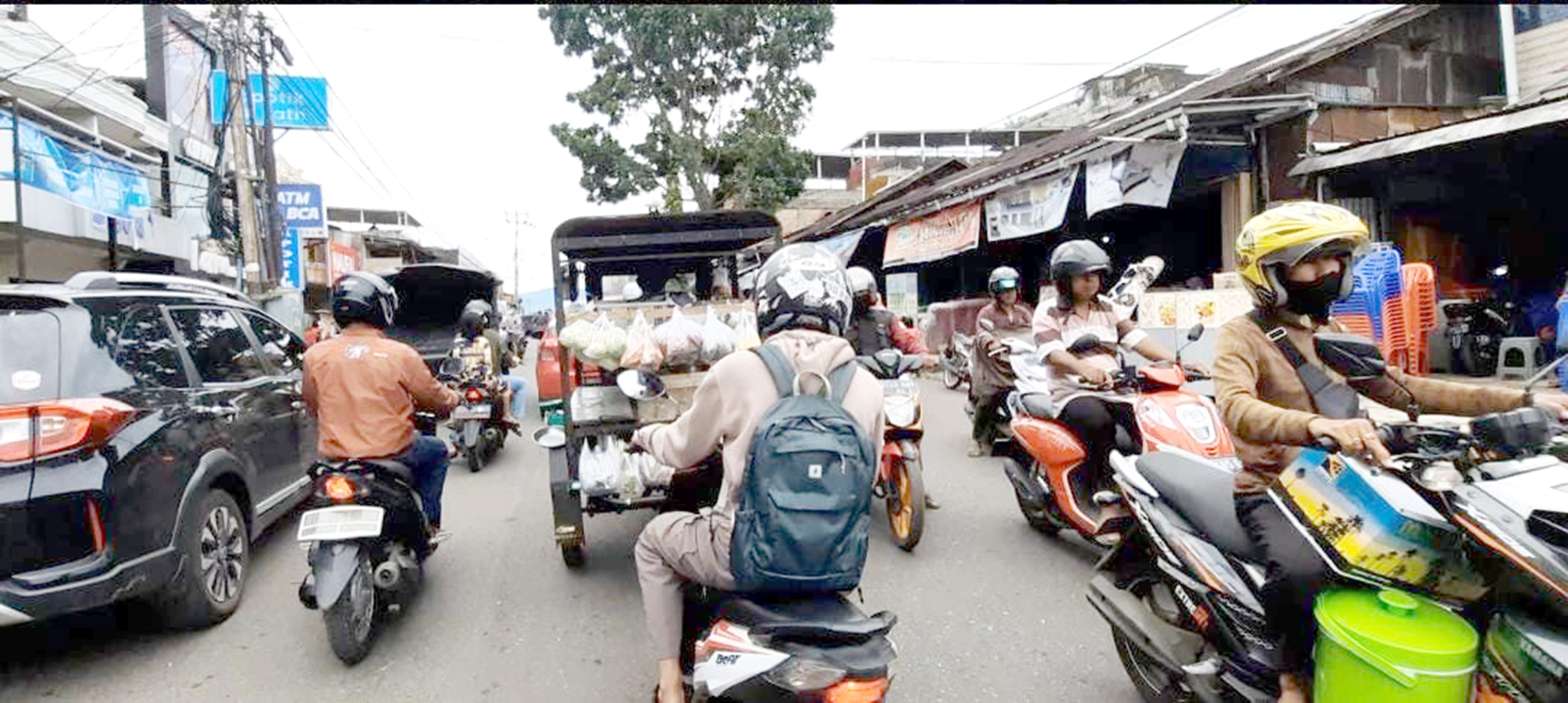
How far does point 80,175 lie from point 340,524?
11586mm

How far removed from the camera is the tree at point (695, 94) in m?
21.4

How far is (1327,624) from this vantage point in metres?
1.96

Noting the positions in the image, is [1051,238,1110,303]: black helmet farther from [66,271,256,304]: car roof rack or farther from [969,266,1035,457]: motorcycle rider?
[66,271,256,304]: car roof rack

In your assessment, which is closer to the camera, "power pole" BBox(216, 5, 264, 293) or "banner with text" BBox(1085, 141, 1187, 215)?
"banner with text" BBox(1085, 141, 1187, 215)

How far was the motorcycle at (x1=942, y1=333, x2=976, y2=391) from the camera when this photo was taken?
38.3 ft

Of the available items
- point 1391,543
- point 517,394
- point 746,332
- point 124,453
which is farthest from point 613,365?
point 517,394

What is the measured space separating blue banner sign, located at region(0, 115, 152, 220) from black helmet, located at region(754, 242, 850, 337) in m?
10.6

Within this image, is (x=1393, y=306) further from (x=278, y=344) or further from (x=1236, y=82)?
(x=278, y=344)

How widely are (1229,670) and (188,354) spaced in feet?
15.1

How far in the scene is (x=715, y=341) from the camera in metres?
4.10

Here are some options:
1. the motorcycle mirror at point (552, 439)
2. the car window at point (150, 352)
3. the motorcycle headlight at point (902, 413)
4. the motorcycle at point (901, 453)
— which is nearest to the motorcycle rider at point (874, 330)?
the motorcycle at point (901, 453)

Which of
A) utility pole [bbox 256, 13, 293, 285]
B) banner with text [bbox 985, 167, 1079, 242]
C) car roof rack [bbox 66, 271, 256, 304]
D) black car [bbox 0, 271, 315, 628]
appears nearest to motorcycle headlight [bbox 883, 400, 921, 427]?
black car [bbox 0, 271, 315, 628]

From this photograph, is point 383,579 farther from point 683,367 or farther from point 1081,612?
point 1081,612

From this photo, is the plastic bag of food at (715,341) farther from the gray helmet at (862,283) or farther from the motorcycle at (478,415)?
the motorcycle at (478,415)
